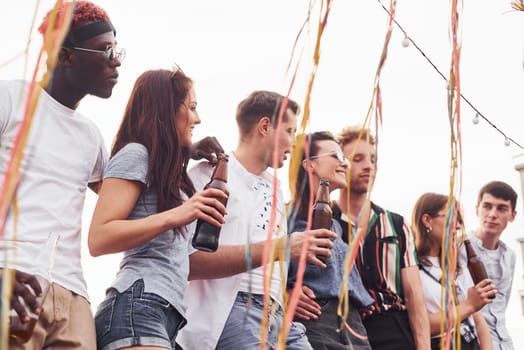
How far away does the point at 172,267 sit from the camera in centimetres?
182

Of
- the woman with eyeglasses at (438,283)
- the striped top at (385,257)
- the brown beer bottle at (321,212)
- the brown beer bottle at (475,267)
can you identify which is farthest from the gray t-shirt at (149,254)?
the brown beer bottle at (475,267)

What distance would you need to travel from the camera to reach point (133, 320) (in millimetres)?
1658

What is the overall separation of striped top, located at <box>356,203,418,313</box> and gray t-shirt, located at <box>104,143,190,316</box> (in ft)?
3.52

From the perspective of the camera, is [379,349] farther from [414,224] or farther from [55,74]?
[55,74]

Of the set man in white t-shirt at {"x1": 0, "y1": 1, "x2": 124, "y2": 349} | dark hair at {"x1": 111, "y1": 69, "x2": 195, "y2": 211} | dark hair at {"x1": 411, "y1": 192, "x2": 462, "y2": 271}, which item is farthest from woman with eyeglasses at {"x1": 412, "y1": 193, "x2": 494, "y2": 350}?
man in white t-shirt at {"x1": 0, "y1": 1, "x2": 124, "y2": 349}

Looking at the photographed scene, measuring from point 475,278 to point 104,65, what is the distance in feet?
7.77

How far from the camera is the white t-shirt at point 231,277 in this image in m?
2.09

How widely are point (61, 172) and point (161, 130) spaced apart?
1.03ft

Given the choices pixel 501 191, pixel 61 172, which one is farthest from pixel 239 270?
pixel 501 191

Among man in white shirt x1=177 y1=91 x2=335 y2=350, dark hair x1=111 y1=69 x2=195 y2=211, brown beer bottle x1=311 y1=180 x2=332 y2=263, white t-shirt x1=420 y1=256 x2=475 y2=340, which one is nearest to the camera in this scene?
dark hair x1=111 y1=69 x2=195 y2=211

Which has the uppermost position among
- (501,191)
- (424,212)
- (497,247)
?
(501,191)

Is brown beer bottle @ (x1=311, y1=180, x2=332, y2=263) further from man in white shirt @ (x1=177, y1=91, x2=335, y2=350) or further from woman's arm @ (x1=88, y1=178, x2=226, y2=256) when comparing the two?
woman's arm @ (x1=88, y1=178, x2=226, y2=256)

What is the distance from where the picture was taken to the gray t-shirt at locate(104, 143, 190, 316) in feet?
5.76

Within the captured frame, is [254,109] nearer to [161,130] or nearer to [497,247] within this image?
[161,130]
